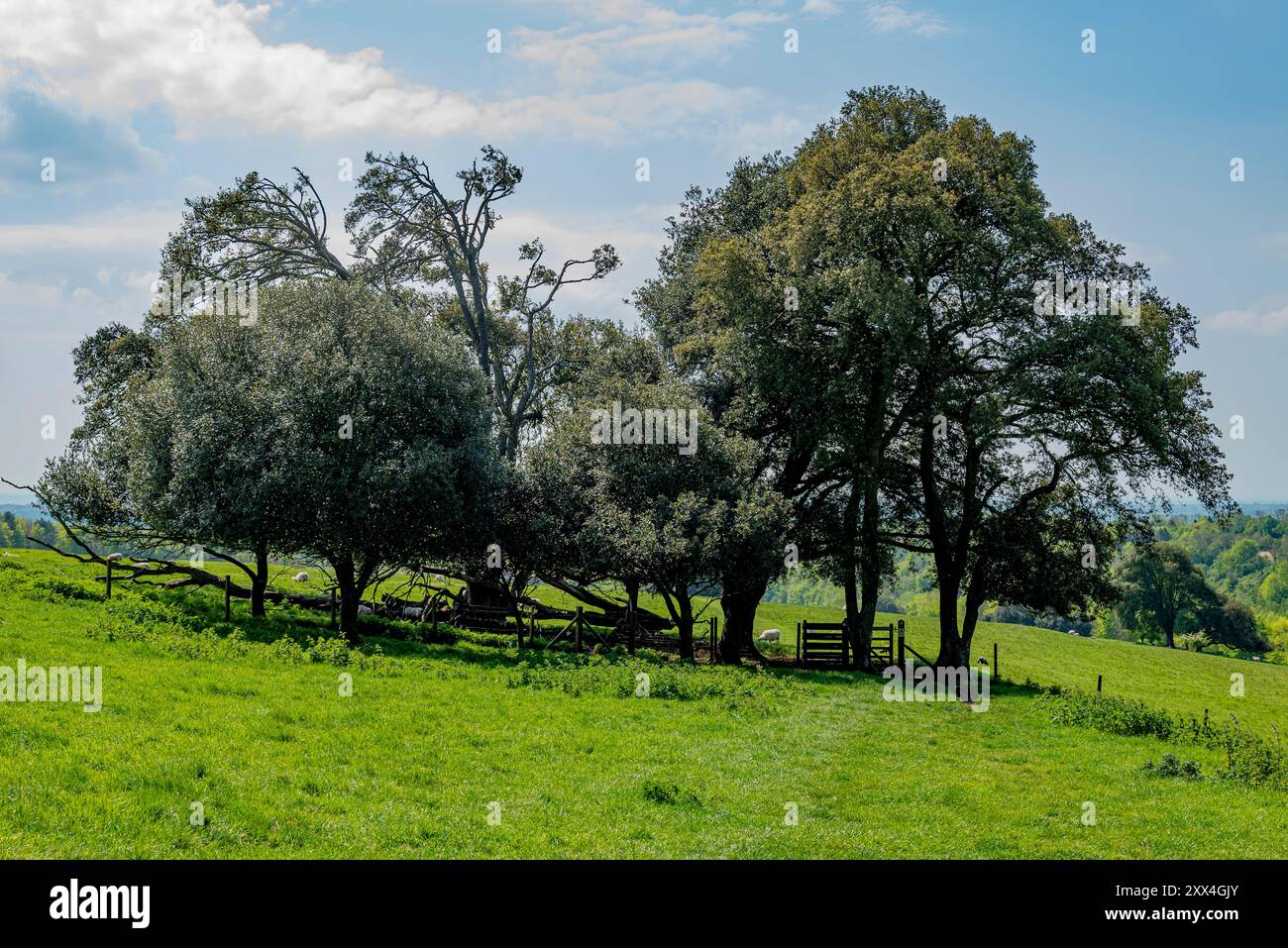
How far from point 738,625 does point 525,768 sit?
26.5 metres

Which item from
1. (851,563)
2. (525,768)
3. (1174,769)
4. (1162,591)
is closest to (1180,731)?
(1174,769)

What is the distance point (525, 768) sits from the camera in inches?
620

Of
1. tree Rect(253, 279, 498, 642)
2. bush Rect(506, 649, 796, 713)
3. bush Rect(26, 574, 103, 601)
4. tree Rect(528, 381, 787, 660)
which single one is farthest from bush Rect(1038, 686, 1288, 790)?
bush Rect(26, 574, 103, 601)

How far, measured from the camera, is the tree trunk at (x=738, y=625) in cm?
4022

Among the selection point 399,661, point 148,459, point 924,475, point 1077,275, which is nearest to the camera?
point 399,661

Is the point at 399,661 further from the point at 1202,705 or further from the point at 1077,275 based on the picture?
the point at 1202,705

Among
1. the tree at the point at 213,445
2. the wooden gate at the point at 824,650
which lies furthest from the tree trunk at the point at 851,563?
the tree at the point at 213,445

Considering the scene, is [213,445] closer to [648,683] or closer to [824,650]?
[648,683]

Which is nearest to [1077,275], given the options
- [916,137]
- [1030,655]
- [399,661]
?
[916,137]

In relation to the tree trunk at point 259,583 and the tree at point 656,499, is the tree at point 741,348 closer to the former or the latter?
the tree at point 656,499

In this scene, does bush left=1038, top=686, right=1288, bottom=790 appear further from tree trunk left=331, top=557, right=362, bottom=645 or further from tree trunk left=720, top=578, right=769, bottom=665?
tree trunk left=331, top=557, right=362, bottom=645

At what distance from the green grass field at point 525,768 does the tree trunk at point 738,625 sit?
10.8 m
